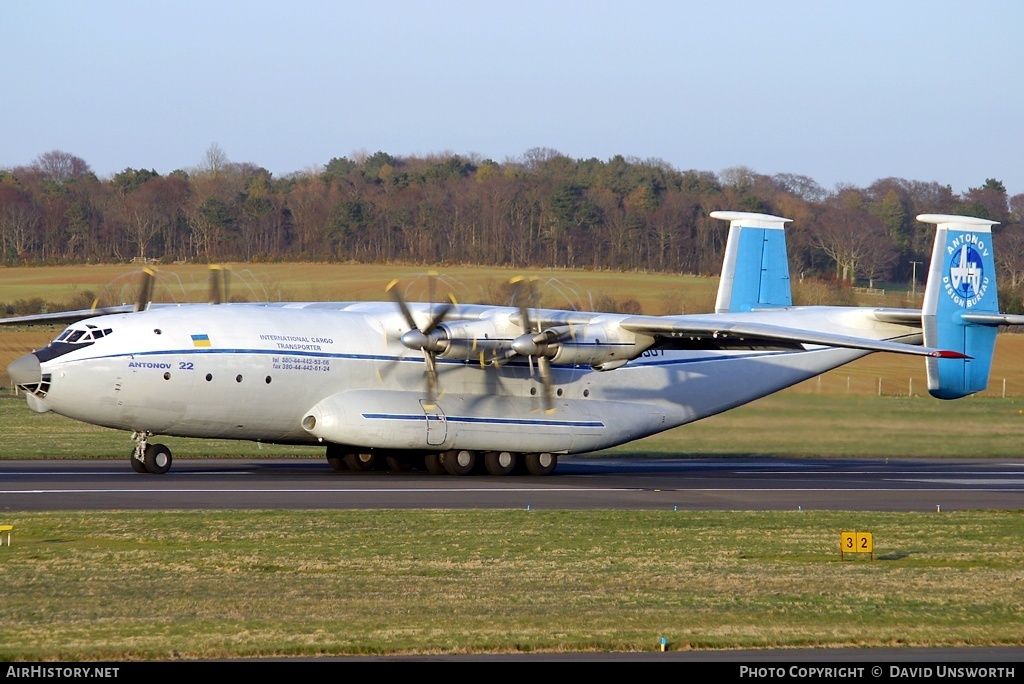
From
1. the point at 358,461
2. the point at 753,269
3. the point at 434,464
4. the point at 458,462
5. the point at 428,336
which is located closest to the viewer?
the point at 428,336

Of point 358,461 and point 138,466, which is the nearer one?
point 138,466

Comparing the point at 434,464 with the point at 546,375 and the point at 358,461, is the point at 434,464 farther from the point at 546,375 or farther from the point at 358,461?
the point at 546,375

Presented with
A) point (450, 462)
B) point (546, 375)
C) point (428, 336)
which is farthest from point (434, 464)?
point (546, 375)

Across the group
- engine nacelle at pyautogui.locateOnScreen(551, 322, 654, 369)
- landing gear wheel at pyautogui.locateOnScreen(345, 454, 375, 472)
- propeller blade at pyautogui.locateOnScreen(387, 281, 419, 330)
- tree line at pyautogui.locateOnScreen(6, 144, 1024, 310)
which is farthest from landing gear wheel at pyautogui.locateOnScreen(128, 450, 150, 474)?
tree line at pyautogui.locateOnScreen(6, 144, 1024, 310)

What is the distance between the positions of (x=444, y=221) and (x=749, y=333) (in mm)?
49952

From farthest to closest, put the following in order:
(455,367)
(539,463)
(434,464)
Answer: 1. (539,463)
2. (434,464)
3. (455,367)

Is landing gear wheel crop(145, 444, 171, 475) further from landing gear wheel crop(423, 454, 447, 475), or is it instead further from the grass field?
the grass field

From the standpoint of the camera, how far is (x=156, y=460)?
Answer: 74.2 ft

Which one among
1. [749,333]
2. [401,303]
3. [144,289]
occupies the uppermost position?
[144,289]

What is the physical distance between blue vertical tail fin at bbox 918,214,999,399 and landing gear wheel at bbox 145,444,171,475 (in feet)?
52.2

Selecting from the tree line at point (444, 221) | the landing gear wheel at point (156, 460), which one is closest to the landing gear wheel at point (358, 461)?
the landing gear wheel at point (156, 460)

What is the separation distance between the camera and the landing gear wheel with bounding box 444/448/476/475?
963 inches
